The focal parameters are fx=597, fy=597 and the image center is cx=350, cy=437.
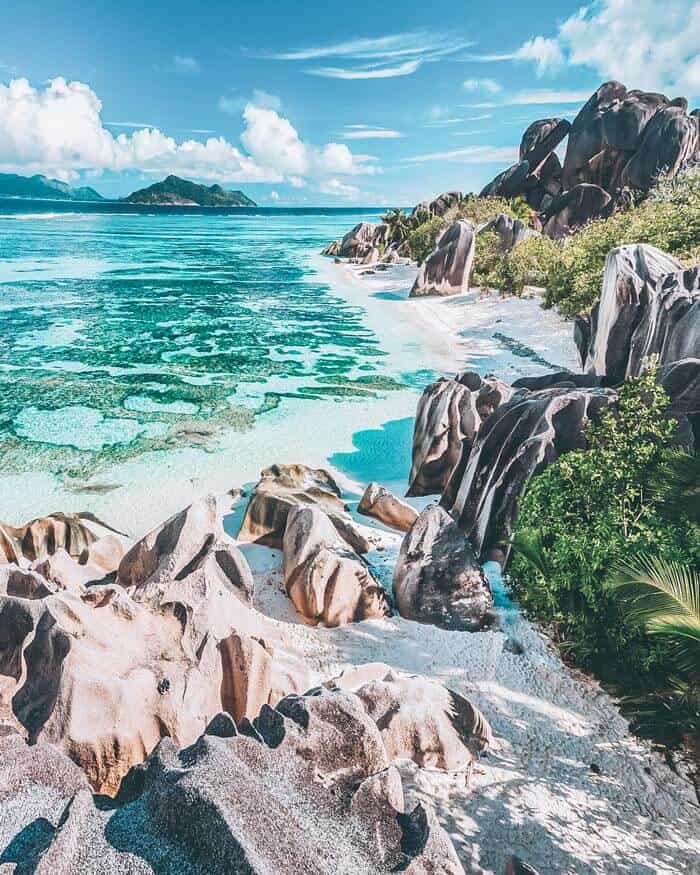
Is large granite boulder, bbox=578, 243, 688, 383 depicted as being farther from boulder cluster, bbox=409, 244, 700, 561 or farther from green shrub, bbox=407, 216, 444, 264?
green shrub, bbox=407, 216, 444, 264

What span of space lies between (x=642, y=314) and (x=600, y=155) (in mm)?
37901

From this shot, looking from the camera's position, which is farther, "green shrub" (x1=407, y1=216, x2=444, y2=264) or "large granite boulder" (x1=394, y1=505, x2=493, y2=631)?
"green shrub" (x1=407, y1=216, x2=444, y2=264)

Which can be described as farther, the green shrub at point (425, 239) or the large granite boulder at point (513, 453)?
the green shrub at point (425, 239)

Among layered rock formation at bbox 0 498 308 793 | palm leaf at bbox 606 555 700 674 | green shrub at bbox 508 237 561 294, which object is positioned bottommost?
layered rock formation at bbox 0 498 308 793

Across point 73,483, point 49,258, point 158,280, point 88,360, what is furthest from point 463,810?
point 49,258

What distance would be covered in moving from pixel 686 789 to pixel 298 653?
3.81 m

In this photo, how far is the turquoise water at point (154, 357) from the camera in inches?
575

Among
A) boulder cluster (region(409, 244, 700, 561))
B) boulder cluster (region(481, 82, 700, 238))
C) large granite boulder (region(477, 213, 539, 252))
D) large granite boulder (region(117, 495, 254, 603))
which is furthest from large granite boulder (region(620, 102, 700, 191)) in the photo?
large granite boulder (region(117, 495, 254, 603))

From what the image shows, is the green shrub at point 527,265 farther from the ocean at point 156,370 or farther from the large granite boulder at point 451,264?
the ocean at point 156,370

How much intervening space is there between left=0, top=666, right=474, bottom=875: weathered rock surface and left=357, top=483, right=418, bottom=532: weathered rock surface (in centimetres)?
575

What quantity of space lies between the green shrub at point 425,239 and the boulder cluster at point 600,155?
7.82 m

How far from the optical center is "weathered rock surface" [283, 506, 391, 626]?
7293mm

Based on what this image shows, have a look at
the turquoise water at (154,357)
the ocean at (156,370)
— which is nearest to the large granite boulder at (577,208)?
the ocean at (156,370)

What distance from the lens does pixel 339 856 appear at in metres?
3.19
